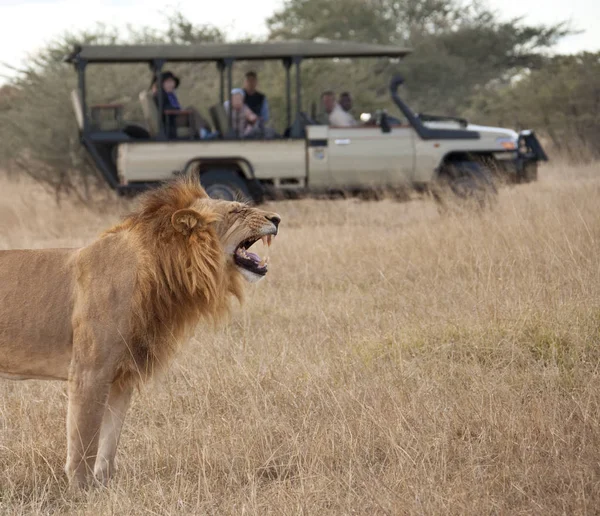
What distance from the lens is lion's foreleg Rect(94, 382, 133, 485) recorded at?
339 cm

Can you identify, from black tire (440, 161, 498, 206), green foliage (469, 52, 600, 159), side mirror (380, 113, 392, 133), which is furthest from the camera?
green foliage (469, 52, 600, 159)

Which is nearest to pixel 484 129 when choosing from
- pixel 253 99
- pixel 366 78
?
pixel 253 99

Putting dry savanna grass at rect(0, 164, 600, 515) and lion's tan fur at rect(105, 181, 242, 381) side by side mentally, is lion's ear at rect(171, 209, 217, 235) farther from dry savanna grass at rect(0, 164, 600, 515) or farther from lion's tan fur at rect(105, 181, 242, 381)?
dry savanna grass at rect(0, 164, 600, 515)

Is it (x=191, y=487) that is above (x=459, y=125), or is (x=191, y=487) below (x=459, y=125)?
below

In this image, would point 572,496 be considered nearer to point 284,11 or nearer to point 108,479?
point 108,479

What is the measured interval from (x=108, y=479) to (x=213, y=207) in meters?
1.03

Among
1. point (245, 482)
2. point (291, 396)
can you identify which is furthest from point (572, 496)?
point (291, 396)

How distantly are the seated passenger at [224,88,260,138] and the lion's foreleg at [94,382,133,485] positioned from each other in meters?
7.59

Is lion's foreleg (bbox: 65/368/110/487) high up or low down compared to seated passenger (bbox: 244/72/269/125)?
down

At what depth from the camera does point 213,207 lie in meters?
3.46

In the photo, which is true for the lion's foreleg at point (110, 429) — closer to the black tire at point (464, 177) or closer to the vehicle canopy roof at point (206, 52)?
the black tire at point (464, 177)

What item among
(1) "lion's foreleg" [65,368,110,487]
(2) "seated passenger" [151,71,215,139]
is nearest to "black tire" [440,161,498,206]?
(2) "seated passenger" [151,71,215,139]

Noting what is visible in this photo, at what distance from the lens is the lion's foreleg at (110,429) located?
134 inches

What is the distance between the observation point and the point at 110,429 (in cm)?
341
